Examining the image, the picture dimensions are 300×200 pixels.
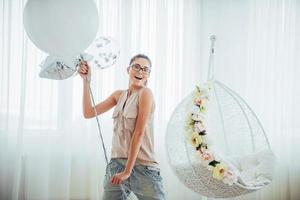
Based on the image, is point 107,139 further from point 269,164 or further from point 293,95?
point 293,95

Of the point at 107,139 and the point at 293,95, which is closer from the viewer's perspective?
the point at 107,139

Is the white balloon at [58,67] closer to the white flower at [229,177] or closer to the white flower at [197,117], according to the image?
the white flower at [197,117]

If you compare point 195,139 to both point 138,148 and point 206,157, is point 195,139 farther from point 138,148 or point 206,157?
point 138,148

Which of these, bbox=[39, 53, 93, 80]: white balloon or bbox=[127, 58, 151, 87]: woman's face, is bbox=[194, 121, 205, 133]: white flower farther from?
bbox=[39, 53, 93, 80]: white balloon

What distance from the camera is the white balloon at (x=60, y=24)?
1.87 m

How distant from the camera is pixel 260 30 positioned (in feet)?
10.5

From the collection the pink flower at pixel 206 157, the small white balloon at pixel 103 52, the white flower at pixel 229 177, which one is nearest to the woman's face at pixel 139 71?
the small white balloon at pixel 103 52

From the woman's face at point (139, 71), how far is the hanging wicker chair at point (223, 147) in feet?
1.13

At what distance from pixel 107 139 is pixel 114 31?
81 centimetres

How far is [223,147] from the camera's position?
114 inches

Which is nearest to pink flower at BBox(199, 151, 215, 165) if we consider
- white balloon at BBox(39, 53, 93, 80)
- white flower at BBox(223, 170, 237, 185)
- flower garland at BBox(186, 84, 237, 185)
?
flower garland at BBox(186, 84, 237, 185)

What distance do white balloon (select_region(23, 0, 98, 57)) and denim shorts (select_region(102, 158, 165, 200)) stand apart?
63 cm

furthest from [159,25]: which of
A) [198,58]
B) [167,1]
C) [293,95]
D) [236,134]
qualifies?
[293,95]

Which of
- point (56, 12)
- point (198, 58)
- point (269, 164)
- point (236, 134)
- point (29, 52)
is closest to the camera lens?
point (56, 12)
